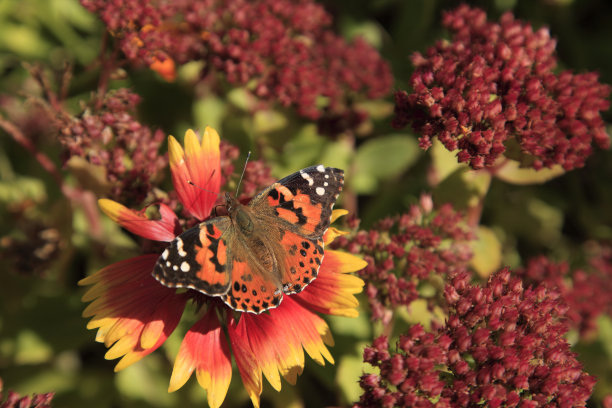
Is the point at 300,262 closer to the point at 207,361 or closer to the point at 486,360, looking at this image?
the point at 207,361

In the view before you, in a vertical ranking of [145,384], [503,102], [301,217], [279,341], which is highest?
[503,102]

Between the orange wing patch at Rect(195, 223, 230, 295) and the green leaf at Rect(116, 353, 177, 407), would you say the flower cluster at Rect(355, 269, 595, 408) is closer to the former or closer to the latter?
the orange wing patch at Rect(195, 223, 230, 295)

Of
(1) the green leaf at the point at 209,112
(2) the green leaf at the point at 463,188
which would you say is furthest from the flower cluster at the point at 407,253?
(1) the green leaf at the point at 209,112

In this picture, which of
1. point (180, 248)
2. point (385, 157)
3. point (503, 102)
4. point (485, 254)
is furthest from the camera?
point (385, 157)

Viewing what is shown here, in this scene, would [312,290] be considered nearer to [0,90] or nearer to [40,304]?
[40,304]

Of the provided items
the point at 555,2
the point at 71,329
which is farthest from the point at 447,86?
the point at 71,329

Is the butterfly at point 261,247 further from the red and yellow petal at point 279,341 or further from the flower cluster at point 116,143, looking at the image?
the flower cluster at point 116,143

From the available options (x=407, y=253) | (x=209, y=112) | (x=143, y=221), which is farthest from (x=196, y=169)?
(x=209, y=112)
